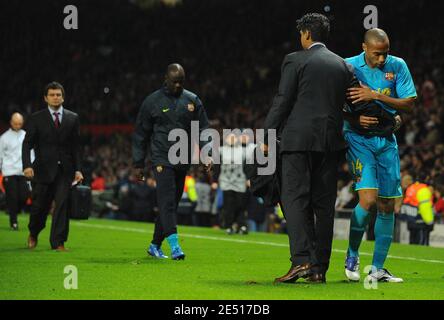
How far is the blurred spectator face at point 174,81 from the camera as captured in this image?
12719 mm

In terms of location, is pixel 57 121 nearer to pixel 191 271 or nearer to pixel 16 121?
pixel 191 271

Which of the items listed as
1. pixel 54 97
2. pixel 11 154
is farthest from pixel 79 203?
pixel 11 154

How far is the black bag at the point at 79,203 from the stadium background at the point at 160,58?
10.7 metres

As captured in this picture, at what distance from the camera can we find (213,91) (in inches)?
1620

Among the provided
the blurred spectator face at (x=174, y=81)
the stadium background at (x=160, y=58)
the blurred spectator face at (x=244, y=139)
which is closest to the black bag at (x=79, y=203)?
the blurred spectator face at (x=174, y=81)

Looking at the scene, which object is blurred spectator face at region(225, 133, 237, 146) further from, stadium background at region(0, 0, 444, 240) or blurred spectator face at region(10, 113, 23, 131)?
blurred spectator face at region(10, 113, 23, 131)

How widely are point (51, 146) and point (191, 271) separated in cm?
397

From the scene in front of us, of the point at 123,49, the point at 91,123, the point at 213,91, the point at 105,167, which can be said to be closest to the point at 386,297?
the point at 105,167

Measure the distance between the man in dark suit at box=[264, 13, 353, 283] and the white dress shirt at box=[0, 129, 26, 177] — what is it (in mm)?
12602

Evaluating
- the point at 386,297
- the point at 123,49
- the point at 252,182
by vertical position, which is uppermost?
the point at 123,49

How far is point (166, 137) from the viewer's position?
41.7ft

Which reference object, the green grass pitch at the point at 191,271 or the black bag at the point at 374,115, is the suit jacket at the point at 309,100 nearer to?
the black bag at the point at 374,115
